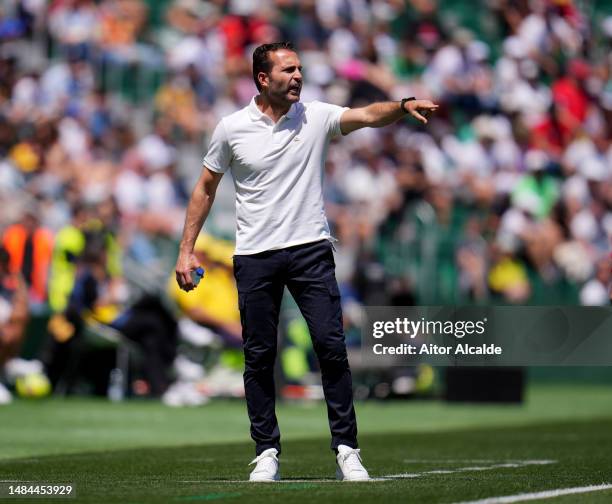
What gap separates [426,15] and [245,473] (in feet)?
56.7

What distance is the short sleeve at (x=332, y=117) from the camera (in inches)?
314

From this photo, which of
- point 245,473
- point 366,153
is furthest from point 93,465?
point 366,153

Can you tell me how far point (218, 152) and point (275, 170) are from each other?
12.4 inches

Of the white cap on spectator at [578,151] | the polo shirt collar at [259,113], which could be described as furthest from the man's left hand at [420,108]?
the white cap on spectator at [578,151]

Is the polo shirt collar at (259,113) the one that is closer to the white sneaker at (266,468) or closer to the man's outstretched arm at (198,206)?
the man's outstretched arm at (198,206)

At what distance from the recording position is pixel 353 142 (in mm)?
22297

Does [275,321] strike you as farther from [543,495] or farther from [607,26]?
[607,26]

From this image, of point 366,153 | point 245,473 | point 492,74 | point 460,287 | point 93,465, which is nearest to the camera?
point 245,473

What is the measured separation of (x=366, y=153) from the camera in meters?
22.0

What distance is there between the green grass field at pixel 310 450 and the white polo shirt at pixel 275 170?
1.29m

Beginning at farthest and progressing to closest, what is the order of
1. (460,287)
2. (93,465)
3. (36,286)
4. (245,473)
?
1. (460,287)
2. (36,286)
3. (93,465)
4. (245,473)

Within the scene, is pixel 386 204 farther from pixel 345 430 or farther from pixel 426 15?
pixel 345 430

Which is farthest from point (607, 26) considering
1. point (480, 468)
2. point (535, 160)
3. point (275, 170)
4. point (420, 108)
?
point (420, 108)

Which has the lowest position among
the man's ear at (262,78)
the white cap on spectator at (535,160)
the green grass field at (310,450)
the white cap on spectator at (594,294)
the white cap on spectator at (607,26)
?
the green grass field at (310,450)
